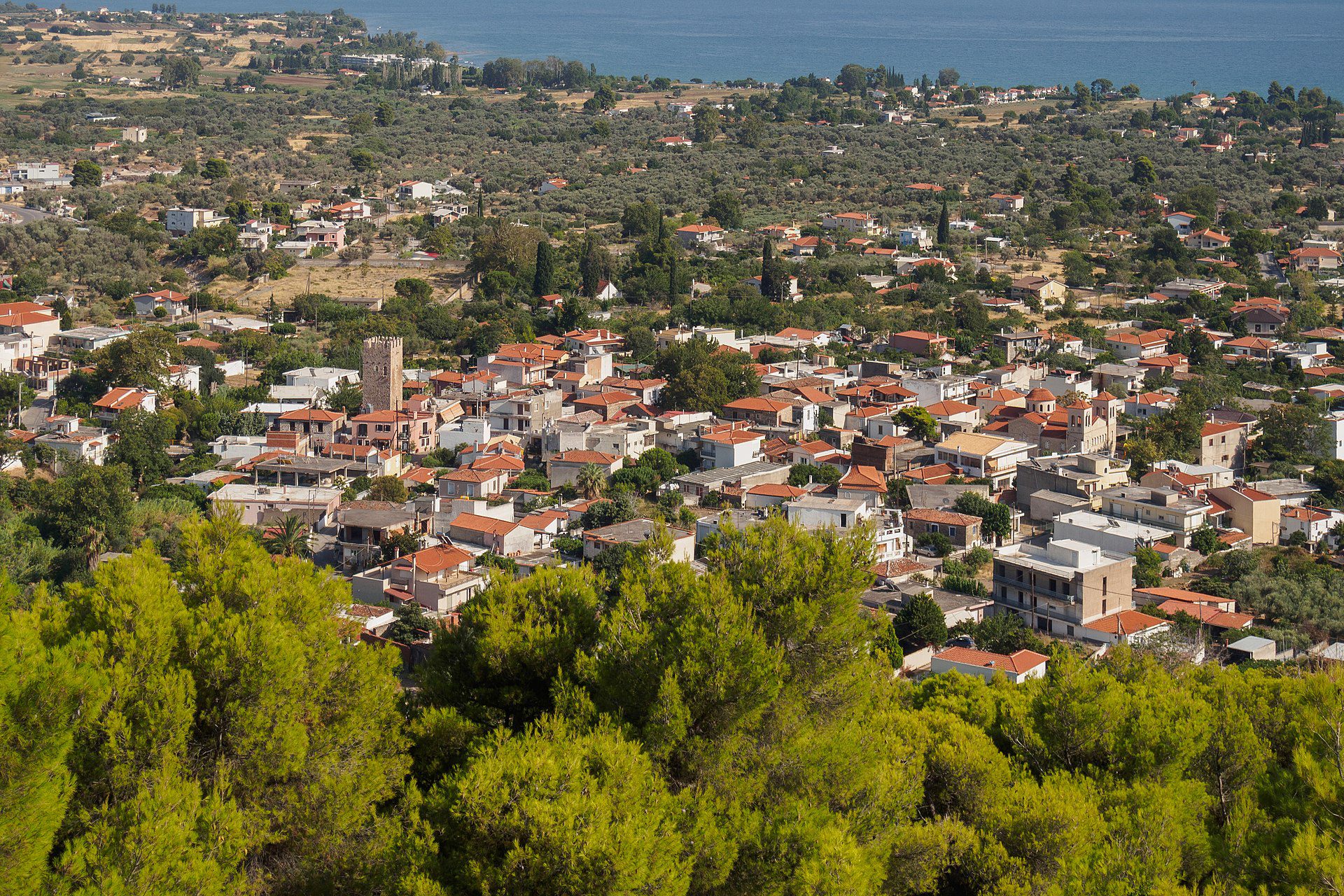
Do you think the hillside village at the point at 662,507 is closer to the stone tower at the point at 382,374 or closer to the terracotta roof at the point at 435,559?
the terracotta roof at the point at 435,559

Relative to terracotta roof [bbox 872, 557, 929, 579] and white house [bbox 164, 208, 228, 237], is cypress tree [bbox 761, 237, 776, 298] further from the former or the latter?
terracotta roof [bbox 872, 557, 929, 579]

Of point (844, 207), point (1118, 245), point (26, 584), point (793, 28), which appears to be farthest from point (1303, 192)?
point (793, 28)

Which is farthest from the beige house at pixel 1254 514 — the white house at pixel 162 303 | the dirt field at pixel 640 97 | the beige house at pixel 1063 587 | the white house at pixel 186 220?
the dirt field at pixel 640 97

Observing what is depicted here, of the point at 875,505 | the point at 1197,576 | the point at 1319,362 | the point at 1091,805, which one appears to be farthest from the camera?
the point at 1319,362

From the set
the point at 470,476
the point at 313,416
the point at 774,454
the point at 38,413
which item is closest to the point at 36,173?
the point at 38,413

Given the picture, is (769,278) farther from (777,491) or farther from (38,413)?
(38,413)

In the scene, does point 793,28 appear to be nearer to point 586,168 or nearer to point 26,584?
point 586,168
